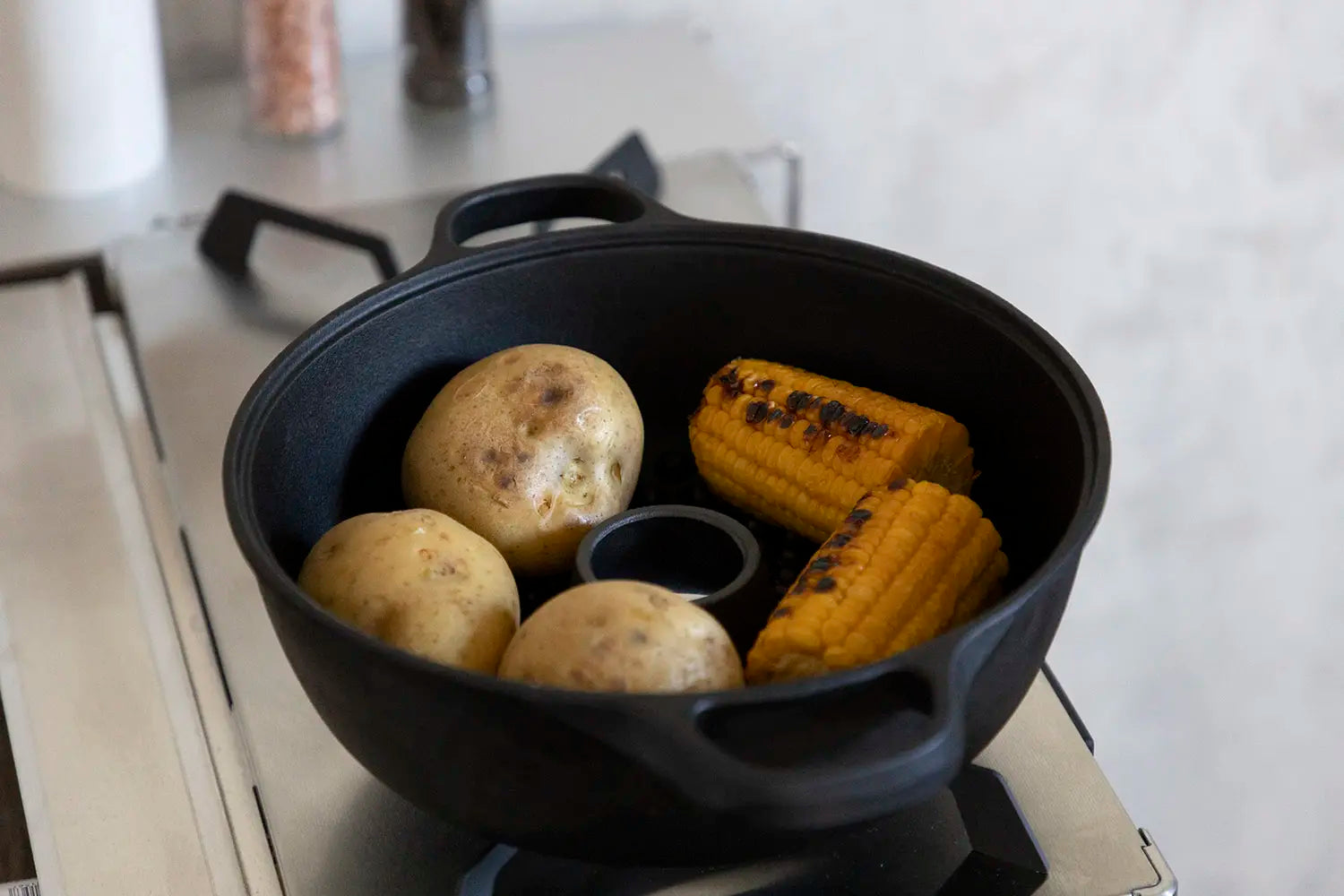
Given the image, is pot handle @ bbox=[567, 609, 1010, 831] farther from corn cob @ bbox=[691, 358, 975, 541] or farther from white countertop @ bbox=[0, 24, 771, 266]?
white countertop @ bbox=[0, 24, 771, 266]

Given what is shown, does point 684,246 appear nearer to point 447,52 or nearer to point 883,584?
point 883,584

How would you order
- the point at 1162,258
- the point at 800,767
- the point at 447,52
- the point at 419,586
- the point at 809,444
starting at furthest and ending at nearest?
the point at 1162,258 → the point at 447,52 → the point at 809,444 → the point at 419,586 → the point at 800,767

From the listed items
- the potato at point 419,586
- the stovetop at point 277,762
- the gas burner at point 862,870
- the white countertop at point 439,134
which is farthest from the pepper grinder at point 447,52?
the gas burner at point 862,870

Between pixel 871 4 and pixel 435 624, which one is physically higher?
pixel 871 4

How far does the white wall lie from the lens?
1.14 metres

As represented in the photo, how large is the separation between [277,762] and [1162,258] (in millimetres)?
930

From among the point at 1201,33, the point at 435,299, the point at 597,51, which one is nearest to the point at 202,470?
the point at 435,299

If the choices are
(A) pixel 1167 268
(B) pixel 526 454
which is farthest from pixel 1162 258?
(B) pixel 526 454

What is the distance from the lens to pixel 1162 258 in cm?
125

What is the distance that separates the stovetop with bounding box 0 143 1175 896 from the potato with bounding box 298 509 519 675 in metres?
0.08

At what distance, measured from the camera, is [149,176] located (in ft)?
3.02

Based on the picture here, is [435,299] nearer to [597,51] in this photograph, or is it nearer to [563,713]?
[563,713]

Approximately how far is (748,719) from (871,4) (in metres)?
0.80

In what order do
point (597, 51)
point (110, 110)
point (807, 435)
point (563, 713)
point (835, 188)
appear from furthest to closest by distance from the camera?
point (835, 188), point (597, 51), point (110, 110), point (807, 435), point (563, 713)
